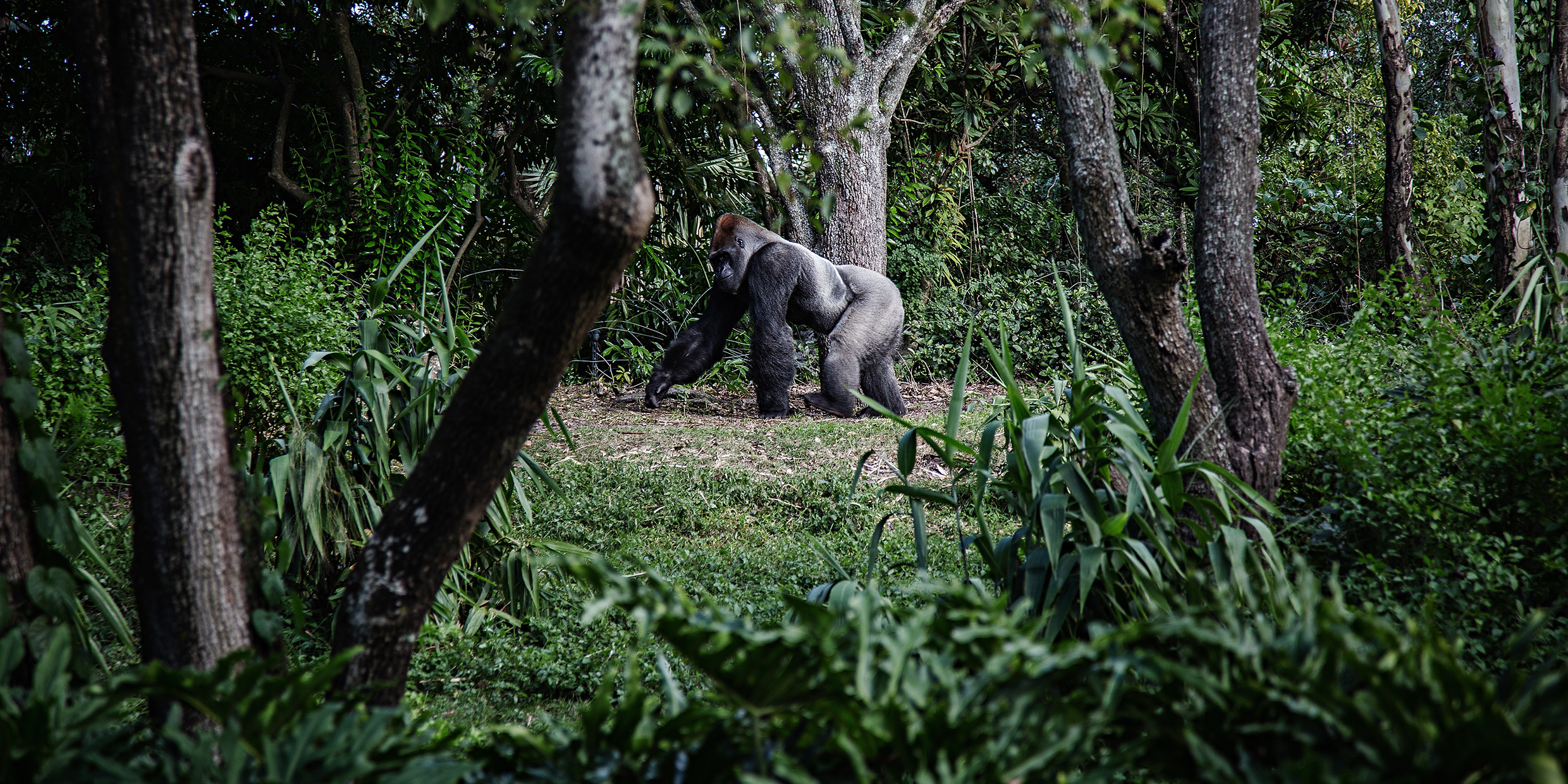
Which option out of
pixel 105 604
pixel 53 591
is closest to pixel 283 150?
pixel 105 604

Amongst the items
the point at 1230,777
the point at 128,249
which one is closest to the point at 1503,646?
the point at 1230,777

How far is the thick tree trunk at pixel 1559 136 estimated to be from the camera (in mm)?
4410

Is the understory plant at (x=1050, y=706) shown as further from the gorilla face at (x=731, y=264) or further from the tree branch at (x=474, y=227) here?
the tree branch at (x=474, y=227)

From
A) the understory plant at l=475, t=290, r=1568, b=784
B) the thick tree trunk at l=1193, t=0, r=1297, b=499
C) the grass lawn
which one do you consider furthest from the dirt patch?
the understory plant at l=475, t=290, r=1568, b=784

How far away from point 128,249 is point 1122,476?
215cm

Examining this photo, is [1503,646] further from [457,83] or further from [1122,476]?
[457,83]

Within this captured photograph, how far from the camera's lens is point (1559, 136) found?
4.54 meters

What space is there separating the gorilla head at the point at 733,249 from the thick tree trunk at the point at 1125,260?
360cm

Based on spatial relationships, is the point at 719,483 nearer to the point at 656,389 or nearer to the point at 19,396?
the point at 656,389

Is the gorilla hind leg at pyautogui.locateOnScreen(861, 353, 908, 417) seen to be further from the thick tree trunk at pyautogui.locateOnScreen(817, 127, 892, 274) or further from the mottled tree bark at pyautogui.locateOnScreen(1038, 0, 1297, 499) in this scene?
the mottled tree bark at pyautogui.locateOnScreen(1038, 0, 1297, 499)

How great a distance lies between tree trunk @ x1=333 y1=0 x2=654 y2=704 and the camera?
1383mm

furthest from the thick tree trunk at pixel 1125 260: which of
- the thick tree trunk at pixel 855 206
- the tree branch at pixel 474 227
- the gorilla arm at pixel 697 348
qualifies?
the tree branch at pixel 474 227

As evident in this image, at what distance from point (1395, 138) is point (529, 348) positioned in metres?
5.41

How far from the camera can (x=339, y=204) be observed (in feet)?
21.8
